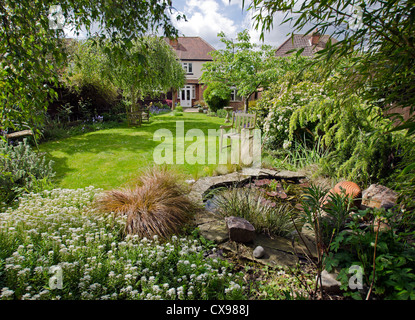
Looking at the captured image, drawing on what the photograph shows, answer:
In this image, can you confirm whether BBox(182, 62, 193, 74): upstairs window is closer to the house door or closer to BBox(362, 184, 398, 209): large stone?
the house door

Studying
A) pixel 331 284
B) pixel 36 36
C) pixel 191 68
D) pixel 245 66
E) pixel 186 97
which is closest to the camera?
pixel 331 284

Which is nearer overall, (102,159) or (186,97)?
(102,159)

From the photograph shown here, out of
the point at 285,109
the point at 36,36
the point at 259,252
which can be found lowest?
the point at 259,252

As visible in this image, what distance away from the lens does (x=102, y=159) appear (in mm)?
6535

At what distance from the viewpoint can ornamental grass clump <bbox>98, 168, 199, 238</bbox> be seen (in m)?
2.76

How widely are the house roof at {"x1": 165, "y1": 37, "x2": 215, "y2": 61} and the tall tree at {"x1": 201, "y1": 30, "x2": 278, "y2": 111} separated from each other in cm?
1738

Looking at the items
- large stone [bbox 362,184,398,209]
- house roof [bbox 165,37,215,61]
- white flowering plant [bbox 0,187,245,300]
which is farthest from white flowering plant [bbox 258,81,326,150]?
house roof [bbox 165,37,215,61]

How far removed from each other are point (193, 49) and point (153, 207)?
30445 millimetres

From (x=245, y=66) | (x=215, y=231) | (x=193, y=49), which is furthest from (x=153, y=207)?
(x=193, y=49)

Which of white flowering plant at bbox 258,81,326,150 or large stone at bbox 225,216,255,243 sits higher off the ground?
white flowering plant at bbox 258,81,326,150

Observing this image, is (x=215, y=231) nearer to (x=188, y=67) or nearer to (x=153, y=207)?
(x=153, y=207)

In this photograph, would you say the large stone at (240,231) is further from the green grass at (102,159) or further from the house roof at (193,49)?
the house roof at (193,49)

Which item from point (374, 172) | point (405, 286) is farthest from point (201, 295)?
point (374, 172)
